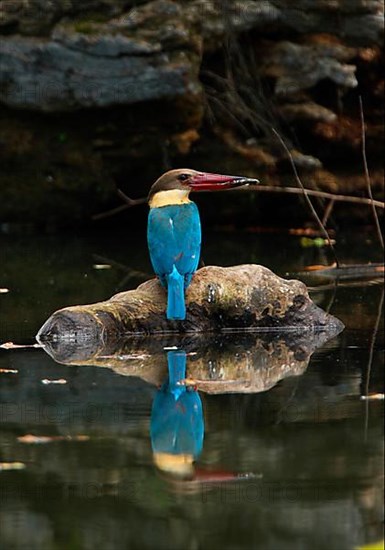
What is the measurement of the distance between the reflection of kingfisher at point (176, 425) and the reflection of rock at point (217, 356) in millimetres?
122

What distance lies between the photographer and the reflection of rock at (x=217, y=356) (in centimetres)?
613

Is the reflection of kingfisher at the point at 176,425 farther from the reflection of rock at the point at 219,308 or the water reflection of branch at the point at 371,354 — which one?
the reflection of rock at the point at 219,308

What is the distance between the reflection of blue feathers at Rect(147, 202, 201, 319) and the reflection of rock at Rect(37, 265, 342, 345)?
153 mm

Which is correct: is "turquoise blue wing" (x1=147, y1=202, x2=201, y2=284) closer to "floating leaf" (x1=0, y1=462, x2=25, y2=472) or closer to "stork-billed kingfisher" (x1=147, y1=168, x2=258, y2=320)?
"stork-billed kingfisher" (x1=147, y1=168, x2=258, y2=320)

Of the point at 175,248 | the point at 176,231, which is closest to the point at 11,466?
the point at 175,248

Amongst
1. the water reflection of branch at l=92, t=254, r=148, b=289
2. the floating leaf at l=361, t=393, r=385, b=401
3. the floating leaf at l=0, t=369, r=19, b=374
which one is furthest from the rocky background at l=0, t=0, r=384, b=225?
the floating leaf at l=361, t=393, r=385, b=401

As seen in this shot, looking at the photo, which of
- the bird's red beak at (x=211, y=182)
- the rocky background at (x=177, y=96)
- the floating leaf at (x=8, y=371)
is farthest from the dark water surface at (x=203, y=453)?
the rocky background at (x=177, y=96)

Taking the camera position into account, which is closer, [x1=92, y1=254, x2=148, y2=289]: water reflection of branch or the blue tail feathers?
the blue tail feathers

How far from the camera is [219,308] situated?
7.41 meters

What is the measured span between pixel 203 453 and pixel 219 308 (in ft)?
8.89

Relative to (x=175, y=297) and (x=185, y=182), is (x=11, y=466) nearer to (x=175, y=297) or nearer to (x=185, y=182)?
(x=175, y=297)

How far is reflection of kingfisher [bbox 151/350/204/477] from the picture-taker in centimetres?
466

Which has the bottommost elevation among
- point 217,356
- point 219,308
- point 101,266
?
point 101,266

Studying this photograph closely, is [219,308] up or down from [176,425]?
down
